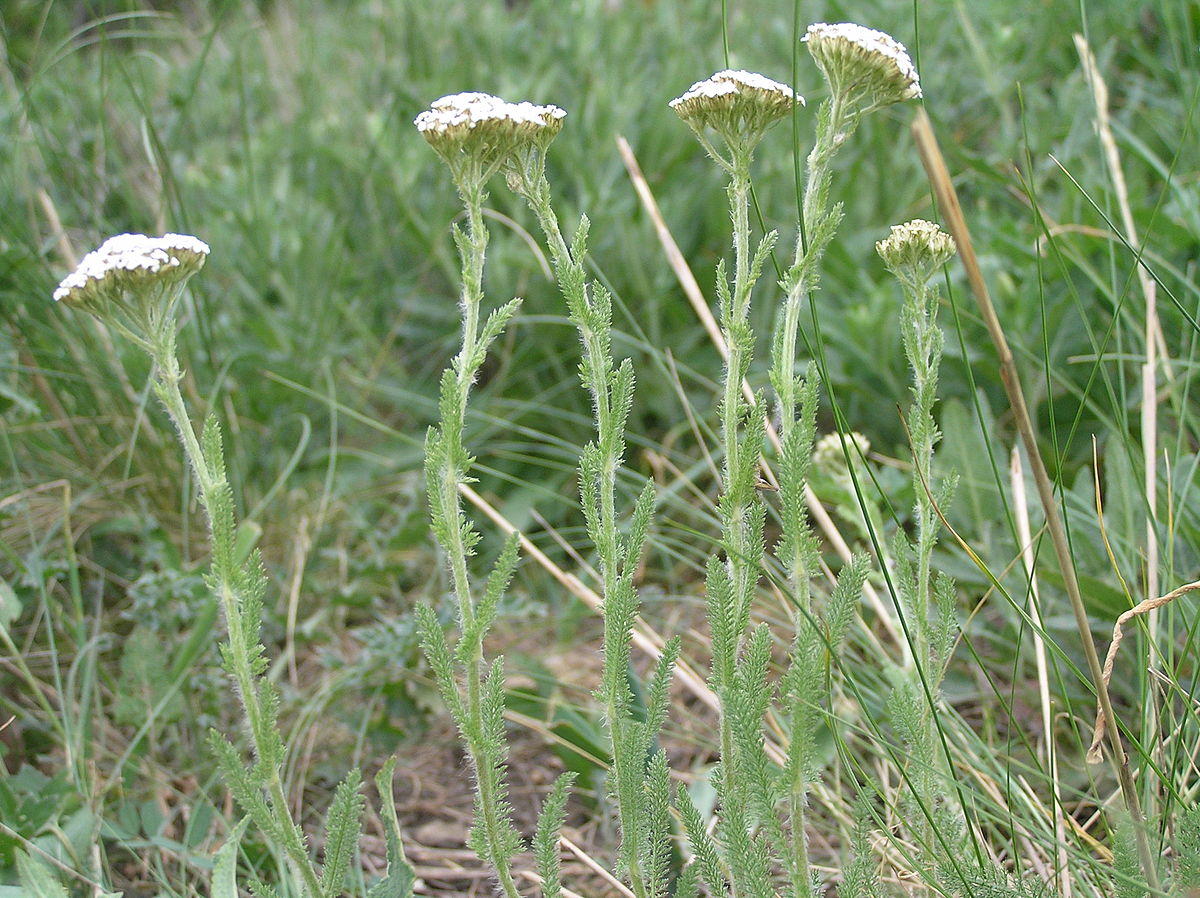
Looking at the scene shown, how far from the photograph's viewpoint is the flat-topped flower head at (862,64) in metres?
1.21

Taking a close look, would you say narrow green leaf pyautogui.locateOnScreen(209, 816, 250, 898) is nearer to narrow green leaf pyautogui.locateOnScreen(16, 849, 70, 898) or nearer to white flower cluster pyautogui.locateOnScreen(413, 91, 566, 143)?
narrow green leaf pyautogui.locateOnScreen(16, 849, 70, 898)

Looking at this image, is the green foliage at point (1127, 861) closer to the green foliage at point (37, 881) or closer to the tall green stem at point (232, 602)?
the tall green stem at point (232, 602)

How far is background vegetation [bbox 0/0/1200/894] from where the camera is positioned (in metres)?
1.99

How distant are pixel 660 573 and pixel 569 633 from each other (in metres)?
0.26

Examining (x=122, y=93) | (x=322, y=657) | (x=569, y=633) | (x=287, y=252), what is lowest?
(x=569, y=633)

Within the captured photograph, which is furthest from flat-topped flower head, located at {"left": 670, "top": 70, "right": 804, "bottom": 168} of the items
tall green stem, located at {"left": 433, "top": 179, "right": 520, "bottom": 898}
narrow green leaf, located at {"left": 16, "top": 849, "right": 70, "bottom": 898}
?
narrow green leaf, located at {"left": 16, "top": 849, "right": 70, "bottom": 898}

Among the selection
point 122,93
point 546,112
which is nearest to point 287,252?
point 122,93

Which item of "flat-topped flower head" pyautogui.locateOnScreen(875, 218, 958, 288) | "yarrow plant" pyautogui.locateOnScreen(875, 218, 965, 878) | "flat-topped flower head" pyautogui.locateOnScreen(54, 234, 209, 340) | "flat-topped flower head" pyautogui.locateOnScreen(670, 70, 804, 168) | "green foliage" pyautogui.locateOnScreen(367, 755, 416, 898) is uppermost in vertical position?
"flat-topped flower head" pyautogui.locateOnScreen(670, 70, 804, 168)

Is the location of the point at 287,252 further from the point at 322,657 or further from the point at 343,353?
the point at 322,657

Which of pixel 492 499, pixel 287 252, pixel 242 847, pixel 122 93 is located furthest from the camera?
pixel 122 93

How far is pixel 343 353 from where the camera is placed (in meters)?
3.09

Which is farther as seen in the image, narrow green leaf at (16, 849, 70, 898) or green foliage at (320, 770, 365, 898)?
narrow green leaf at (16, 849, 70, 898)

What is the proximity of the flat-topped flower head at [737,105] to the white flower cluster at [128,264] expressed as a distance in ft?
1.83

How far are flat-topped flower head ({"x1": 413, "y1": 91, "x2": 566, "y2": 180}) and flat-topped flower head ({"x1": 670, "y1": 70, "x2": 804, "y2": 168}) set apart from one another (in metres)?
0.15
